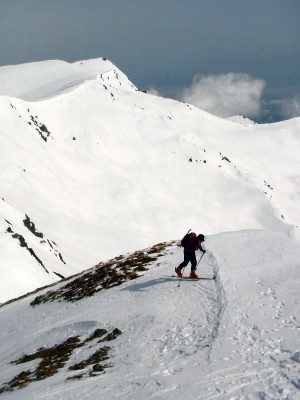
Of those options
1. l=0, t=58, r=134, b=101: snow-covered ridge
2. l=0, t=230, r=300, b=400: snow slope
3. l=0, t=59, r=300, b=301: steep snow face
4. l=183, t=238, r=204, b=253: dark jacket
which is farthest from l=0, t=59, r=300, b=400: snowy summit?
l=0, t=58, r=134, b=101: snow-covered ridge

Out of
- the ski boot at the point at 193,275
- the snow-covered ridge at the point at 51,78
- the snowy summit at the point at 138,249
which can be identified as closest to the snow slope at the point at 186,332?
the snowy summit at the point at 138,249

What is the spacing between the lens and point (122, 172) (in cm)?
11938

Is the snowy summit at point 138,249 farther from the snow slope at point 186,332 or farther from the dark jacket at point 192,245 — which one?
the dark jacket at point 192,245

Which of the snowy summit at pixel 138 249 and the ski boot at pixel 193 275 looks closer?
the snowy summit at pixel 138 249

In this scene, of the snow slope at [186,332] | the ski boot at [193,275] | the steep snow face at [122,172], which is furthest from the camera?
the steep snow face at [122,172]

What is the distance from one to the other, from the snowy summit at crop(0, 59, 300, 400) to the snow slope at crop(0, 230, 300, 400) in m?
0.06

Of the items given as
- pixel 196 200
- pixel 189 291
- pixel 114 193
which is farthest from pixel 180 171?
pixel 189 291

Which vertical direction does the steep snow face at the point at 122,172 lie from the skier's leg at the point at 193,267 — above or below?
above

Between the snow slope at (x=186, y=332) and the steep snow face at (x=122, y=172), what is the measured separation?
28.5m

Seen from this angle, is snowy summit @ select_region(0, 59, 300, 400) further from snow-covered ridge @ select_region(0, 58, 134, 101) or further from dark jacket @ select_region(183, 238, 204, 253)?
snow-covered ridge @ select_region(0, 58, 134, 101)

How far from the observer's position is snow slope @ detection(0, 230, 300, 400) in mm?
10125

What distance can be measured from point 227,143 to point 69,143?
6394 cm

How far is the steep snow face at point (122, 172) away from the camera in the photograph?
8206cm

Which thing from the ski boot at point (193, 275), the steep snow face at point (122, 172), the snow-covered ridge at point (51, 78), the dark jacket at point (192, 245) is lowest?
the ski boot at point (193, 275)
